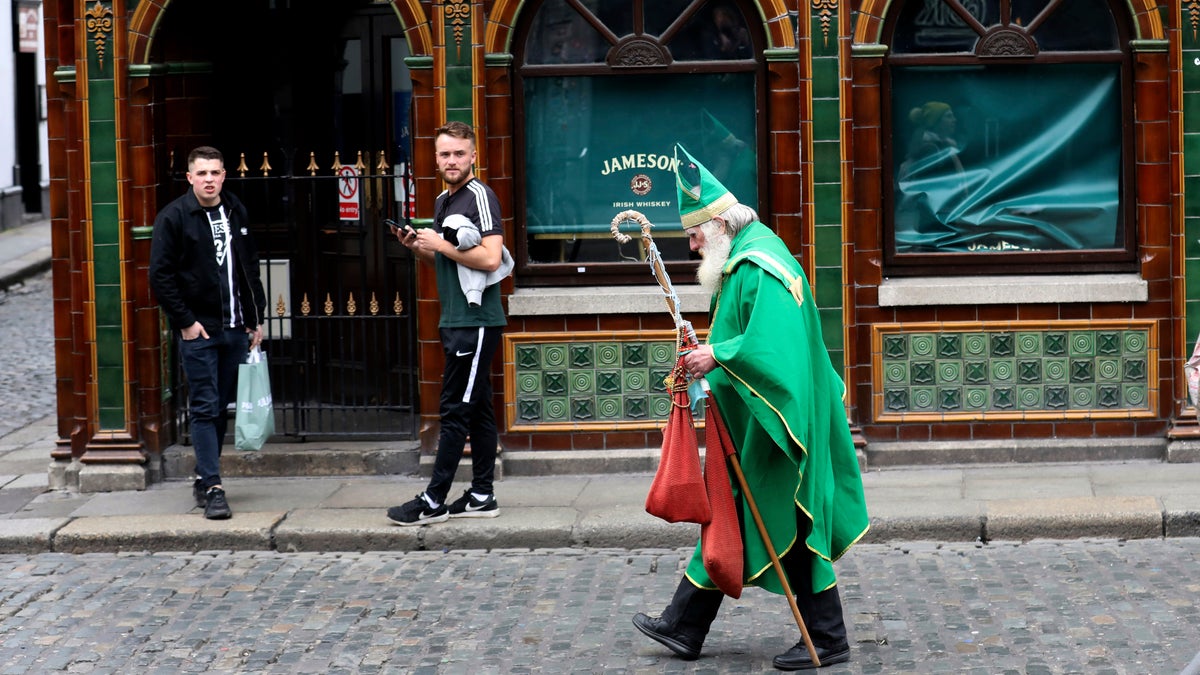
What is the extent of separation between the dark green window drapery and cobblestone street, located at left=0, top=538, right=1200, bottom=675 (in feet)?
7.95

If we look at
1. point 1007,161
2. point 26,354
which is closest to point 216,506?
point 1007,161

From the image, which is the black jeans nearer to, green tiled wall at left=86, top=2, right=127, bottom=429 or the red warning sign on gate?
green tiled wall at left=86, top=2, right=127, bottom=429

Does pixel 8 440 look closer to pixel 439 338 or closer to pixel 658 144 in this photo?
pixel 439 338

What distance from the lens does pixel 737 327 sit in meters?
6.75

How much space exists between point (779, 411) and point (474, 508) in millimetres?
3013

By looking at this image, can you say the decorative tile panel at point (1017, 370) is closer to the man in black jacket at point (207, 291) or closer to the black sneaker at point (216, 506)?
the man in black jacket at point (207, 291)

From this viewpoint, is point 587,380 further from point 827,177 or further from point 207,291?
point 207,291

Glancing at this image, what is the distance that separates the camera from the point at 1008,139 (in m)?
10.6

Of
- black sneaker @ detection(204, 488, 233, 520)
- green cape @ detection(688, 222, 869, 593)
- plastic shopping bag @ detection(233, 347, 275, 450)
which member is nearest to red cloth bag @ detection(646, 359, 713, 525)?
green cape @ detection(688, 222, 869, 593)

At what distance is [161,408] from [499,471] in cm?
195

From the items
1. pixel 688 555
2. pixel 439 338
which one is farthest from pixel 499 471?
pixel 688 555

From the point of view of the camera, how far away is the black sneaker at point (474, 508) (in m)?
9.29

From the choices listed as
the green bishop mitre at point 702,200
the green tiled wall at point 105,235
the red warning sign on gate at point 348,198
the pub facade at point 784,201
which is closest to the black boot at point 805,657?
the green bishop mitre at point 702,200

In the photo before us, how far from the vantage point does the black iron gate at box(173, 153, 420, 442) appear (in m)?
10.8
